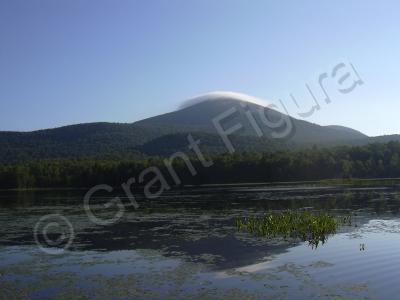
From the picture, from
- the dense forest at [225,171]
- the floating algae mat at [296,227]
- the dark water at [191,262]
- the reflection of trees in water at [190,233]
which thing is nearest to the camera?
the dark water at [191,262]

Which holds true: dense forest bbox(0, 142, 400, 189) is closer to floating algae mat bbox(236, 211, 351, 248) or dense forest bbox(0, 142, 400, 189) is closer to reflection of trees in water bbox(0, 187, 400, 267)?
reflection of trees in water bbox(0, 187, 400, 267)

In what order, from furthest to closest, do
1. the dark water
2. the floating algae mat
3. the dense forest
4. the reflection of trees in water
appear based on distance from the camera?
the dense forest → the floating algae mat → the reflection of trees in water → the dark water

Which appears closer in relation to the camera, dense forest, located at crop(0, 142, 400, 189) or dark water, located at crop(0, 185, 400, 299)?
dark water, located at crop(0, 185, 400, 299)

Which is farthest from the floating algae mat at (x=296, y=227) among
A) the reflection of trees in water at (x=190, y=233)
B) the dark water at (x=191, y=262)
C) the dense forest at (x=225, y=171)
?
the dense forest at (x=225, y=171)

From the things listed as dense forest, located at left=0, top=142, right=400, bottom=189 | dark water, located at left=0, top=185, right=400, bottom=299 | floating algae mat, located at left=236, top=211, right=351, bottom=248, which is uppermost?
dark water, located at left=0, top=185, right=400, bottom=299

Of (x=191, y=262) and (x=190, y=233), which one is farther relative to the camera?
(x=190, y=233)

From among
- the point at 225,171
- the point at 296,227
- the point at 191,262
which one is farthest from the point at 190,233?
the point at 225,171

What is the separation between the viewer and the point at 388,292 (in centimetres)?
1650

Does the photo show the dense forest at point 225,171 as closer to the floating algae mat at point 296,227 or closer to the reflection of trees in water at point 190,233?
the reflection of trees in water at point 190,233

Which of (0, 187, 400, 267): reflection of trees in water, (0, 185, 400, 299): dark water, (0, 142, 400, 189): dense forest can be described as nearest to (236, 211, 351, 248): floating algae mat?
(0, 185, 400, 299): dark water

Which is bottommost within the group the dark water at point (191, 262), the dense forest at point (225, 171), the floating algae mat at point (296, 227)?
the dense forest at point (225, 171)

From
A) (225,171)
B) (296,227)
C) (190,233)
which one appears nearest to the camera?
(190,233)

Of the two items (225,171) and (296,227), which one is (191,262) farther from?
(225,171)

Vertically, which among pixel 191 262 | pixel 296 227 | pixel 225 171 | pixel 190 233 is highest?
pixel 191 262
